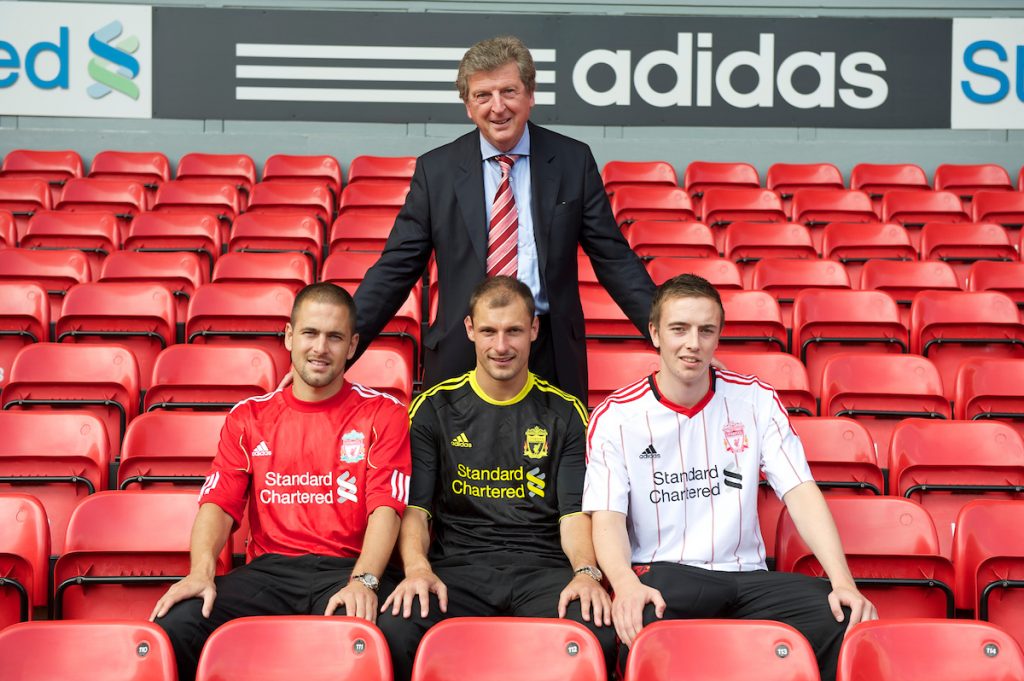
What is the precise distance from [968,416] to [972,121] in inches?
181

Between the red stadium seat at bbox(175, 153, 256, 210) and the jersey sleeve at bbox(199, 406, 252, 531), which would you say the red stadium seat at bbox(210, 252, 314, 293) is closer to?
the red stadium seat at bbox(175, 153, 256, 210)

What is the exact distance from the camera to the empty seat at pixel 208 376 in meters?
3.76

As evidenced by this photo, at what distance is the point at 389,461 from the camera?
2729 millimetres

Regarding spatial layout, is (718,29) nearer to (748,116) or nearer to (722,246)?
(748,116)

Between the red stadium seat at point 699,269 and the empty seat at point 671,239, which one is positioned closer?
the red stadium seat at point 699,269

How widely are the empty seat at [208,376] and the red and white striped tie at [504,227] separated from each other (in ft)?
4.10

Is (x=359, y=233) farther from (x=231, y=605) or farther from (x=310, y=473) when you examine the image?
(x=231, y=605)

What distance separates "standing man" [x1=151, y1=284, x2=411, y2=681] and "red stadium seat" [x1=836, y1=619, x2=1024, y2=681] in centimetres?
112

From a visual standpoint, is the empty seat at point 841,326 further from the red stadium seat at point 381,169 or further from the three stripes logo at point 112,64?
the three stripes logo at point 112,64

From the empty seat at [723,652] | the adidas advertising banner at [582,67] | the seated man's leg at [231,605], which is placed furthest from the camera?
the adidas advertising banner at [582,67]

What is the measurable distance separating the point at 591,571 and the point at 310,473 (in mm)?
794

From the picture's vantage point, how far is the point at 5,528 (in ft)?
9.21

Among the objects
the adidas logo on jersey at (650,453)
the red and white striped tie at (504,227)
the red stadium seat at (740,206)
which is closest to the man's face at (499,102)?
the red and white striped tie at (504,227)

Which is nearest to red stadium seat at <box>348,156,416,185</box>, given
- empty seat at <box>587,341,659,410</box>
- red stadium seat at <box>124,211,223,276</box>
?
red stadium seat at <box>124,211,223,276</box>
